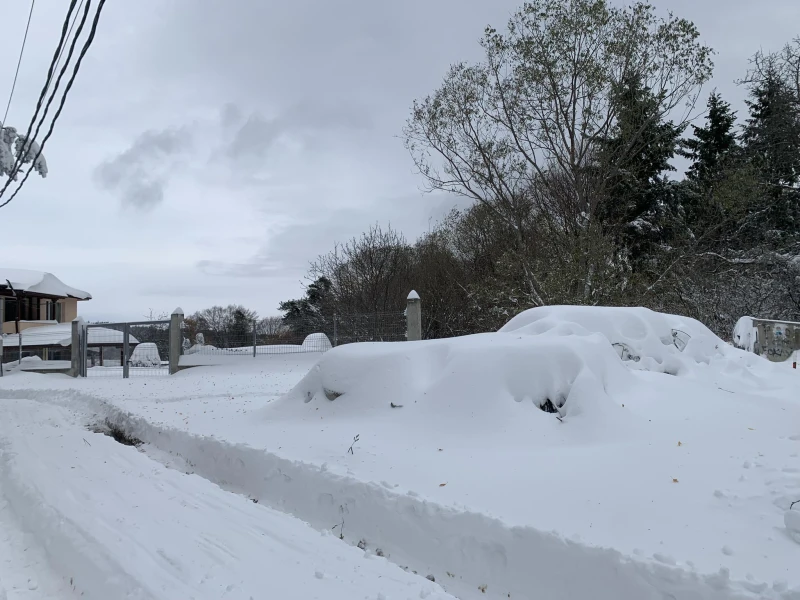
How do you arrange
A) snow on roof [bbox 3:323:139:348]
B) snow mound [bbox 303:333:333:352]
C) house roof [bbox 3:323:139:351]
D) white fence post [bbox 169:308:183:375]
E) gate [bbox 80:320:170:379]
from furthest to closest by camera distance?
snow on roof [bbox 3:323:139:348]
house roof [bbox 3:323:139:351]
gate [bbox 80:320:170:379]
white fence post [bbox 169:308:183:375]
snow mound [bbox 303:333:333:352]

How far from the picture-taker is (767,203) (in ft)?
75.2

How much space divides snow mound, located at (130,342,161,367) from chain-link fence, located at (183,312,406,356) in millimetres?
1280

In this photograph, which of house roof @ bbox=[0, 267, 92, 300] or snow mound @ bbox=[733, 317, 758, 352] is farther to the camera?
house roof @ bbox=[0, 267, 92, 300]

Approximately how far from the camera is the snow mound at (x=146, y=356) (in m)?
18.1

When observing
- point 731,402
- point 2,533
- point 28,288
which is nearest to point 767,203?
point 731,402

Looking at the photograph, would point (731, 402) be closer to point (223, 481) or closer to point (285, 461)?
point (285, 461)

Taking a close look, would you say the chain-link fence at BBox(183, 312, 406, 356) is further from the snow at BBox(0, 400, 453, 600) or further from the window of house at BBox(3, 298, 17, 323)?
the window of house at BBox(3, 298, 17, 323)

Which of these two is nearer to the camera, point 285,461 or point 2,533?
point 2,533

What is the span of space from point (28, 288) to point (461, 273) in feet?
86.8

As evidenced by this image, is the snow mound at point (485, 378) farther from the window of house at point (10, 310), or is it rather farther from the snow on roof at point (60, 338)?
the window of house at point (10, 310)

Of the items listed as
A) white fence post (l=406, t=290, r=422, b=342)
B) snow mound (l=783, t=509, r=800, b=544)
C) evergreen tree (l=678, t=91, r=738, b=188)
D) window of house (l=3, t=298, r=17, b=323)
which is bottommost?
snow mound (l=783, t=509, r=800, b=544)

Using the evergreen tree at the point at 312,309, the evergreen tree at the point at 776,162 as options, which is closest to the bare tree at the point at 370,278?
the evergreen tree at the point at 312,309

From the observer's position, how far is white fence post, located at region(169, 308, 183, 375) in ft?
56.3

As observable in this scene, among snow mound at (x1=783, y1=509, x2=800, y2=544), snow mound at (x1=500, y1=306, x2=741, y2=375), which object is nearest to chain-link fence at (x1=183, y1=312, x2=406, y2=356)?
snow mound at (x1=500, y1=306, x2=741, y2=375)
